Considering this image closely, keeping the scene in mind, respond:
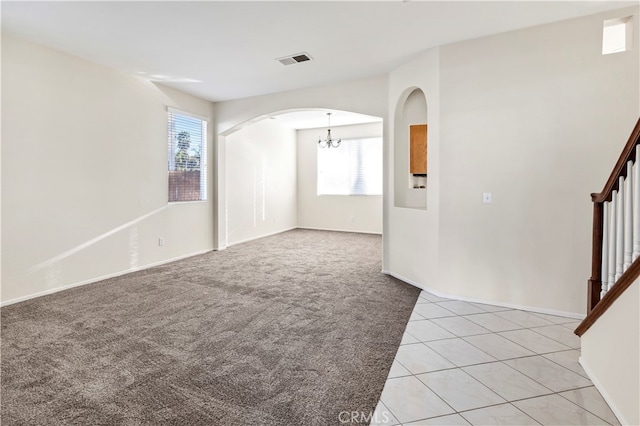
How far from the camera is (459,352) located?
241 cm

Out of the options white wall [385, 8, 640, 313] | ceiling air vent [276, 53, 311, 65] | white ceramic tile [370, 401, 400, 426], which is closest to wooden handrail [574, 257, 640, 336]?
white wall [385, 8, 640, 313]

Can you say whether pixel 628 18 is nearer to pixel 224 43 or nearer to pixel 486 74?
pixel 486 74

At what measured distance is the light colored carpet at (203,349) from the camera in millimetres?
1774

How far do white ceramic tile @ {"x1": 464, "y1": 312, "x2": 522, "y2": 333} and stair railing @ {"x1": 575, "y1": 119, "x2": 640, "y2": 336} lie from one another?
0.67 metres

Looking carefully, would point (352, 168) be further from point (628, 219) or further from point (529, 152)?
point (628, 219)

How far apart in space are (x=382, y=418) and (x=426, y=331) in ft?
4.00

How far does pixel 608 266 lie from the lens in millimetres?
2098

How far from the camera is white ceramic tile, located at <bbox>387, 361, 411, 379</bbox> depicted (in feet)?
6.91

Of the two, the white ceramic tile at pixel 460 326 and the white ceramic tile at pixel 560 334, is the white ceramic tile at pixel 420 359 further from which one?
the white ceramic tile at pixel 560 334

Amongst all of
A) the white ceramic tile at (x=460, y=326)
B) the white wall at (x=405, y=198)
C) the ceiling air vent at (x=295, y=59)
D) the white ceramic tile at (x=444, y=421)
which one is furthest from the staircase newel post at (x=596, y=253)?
the ceiling air vent at (x=295, y=59)

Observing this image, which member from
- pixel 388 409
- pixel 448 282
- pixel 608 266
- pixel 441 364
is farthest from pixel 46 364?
pixel 608 266

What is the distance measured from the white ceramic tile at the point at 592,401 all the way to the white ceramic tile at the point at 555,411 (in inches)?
1.6

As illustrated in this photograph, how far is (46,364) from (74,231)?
2.25 metres

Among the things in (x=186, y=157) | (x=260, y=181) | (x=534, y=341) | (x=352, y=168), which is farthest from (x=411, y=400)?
(x=352, y=168)
